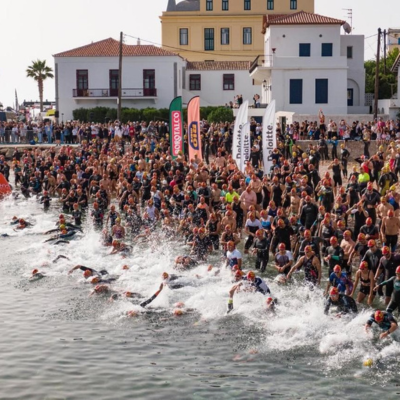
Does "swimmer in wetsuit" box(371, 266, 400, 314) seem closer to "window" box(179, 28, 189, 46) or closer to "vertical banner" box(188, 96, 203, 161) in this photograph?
"vertical banner" box(188, 96, 203, 161)

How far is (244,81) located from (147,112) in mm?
12662

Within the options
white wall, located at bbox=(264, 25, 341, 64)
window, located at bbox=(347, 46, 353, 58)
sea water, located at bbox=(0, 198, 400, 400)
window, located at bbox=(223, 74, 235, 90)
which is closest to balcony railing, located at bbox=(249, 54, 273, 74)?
white wall, located at bbox=(264, 25, 341, 64)

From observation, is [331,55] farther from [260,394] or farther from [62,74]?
[260,394]

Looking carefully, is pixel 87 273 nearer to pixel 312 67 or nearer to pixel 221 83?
pixel 312 67

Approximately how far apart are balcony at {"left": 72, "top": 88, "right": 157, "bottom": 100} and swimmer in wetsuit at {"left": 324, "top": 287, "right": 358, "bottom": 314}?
49.5 meters

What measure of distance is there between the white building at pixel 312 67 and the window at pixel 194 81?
12856 mm

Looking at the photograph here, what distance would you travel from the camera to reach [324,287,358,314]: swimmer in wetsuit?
16234 mm

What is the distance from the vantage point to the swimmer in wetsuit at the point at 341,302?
53.3ft

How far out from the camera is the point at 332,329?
1603cm

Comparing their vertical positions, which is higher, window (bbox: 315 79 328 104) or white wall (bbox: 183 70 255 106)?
white wall (bbox: 183 70 255 106)

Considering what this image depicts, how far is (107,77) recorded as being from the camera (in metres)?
64.4

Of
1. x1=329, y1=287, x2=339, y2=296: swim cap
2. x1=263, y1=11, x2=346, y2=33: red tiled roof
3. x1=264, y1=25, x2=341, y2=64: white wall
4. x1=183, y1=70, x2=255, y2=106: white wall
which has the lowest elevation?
x1=329, y1=287, x2=339, y2=296: swim cap

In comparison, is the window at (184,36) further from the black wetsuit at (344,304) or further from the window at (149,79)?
the black wetsuit at (344,304)

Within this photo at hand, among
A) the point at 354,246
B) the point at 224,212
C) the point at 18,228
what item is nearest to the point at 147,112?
the point at 18,228
